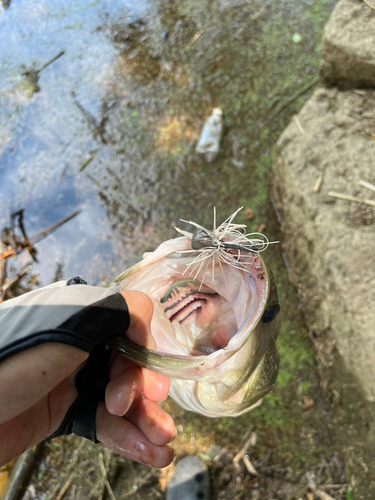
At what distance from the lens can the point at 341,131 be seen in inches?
101

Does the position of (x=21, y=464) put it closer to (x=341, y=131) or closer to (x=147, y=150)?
(x=147, y=150)

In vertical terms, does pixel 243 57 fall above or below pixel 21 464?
above

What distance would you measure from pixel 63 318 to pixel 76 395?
2.55 ft

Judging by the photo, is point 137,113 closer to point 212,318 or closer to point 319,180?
point 319,180

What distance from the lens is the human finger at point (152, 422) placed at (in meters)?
1.67

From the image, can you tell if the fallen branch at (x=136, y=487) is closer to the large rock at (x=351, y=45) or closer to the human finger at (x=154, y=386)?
the human finger at (x=154, y=386)

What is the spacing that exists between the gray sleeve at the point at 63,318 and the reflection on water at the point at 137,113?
205cm

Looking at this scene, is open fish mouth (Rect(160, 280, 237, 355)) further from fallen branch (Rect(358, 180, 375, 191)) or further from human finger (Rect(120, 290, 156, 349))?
fallen branch (Rect(358, 180, 375, 191))

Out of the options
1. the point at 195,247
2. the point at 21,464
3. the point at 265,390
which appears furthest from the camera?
the point at 21,464

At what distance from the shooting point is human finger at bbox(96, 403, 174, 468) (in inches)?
65.2

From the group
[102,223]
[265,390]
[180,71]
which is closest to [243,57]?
[180,71]

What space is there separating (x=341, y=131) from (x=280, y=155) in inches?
19.9

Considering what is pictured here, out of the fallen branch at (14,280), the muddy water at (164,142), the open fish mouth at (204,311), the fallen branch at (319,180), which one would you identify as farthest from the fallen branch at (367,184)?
the fallen branch at (14,280)

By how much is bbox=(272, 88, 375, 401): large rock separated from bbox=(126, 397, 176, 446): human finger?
55.4 inches
